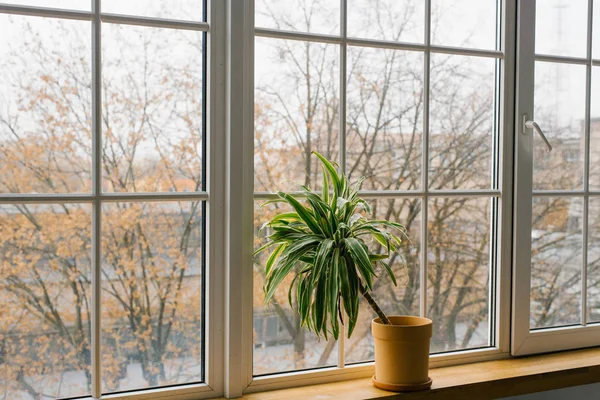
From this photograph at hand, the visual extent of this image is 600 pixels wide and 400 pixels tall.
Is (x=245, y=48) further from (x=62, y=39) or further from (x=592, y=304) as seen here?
(x=592, y=304)

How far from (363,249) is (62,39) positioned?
1.04 m

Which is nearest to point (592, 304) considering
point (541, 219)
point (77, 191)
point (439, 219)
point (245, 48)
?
point (541, 219)

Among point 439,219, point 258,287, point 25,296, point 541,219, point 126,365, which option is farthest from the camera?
point 541,219

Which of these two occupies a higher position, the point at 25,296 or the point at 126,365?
the point at 25,296

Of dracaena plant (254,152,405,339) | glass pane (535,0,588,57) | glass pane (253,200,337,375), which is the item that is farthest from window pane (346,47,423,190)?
glass pane (535,0,588,57)

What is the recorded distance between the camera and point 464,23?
248 centimetres

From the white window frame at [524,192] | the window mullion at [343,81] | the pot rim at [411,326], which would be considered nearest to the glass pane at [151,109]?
the window mullion at [343,81]

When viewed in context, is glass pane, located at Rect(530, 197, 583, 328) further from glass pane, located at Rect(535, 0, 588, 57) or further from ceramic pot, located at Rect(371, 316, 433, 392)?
ceramic pot, located at Rect(371, 316, 433, 392)

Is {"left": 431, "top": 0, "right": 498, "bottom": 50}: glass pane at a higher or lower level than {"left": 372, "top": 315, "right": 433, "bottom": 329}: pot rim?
higher

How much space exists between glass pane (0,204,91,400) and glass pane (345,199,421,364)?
0.90 meters

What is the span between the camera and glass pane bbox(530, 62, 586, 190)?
2.61 meters

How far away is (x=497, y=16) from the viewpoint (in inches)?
99.7

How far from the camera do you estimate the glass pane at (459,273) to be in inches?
96.8

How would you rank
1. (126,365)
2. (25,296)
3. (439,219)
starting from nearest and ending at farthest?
(25,296)
(126,365)
(439,219)
